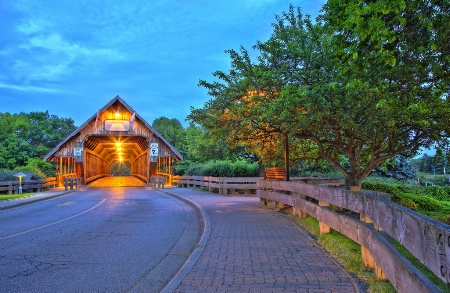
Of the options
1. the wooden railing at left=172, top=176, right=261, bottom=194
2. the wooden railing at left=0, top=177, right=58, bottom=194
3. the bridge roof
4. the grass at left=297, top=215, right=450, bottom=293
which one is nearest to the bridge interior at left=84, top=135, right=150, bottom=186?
the bridge roof

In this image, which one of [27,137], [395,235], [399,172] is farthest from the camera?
[27,137]

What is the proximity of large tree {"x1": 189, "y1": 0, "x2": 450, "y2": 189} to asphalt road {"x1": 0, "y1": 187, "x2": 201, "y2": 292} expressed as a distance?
13.4 feet

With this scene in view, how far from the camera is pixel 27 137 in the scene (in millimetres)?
69875

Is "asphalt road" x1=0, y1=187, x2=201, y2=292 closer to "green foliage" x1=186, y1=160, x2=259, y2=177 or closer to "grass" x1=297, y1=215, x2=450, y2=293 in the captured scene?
"grass" x1=297, y1=215, x2=450, y2=293

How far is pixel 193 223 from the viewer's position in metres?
11.6

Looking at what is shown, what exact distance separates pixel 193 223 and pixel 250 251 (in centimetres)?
489

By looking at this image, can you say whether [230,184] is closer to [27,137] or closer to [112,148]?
[112,148]

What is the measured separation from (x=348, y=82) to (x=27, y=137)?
70.8 meters

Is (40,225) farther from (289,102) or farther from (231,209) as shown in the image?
(289,102)

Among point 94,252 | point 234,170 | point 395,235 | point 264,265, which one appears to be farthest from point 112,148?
point 395,235

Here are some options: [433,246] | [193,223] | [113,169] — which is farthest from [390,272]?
[113,169]

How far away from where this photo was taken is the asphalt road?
552 cm

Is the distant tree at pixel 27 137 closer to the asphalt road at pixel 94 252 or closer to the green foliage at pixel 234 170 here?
the green foliage at pixel 234 170

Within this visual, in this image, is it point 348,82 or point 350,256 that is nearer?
point 350,256
